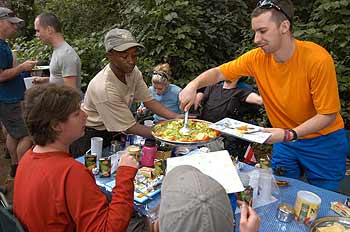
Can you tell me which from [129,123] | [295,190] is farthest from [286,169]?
[129,123]

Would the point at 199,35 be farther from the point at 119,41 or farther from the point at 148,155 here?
the point at 148,155

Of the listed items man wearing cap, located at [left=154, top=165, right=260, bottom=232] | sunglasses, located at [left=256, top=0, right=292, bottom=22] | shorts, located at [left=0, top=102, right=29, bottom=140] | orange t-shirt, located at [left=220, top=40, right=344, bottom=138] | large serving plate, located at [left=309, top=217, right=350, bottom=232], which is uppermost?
sunglasses, located at [left=256, top=0, right=292, bottom=22]

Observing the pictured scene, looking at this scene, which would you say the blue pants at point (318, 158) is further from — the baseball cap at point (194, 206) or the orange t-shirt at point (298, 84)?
the baseball cap at point (194, 206)

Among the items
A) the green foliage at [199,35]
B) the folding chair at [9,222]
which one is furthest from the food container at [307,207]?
A: the green foliage at [199,35]

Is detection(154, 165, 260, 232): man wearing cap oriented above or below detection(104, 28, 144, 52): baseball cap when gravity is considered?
below

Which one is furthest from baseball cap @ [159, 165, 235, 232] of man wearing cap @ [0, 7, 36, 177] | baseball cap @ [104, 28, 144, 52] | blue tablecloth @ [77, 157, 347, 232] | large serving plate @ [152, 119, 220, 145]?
man wearing cap @ [0, 7, 36, 177]

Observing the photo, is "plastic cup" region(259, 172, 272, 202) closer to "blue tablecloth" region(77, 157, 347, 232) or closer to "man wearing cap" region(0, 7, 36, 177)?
"blue tablecloth" region(77, 157, 347, 232)

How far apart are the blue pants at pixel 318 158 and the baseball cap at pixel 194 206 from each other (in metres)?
1.46

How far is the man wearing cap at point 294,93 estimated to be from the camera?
80.4 inches

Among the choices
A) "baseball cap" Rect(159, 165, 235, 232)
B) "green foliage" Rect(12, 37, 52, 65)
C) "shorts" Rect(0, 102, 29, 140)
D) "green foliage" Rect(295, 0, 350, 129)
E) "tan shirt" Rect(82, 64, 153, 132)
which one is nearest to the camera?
"baseball cap" Rect(159, 165, 235, 232)

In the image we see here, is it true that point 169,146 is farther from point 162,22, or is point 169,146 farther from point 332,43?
point 332,43

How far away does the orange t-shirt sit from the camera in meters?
2.05

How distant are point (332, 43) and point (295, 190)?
403 cm

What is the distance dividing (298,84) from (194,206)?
1.43 meters
